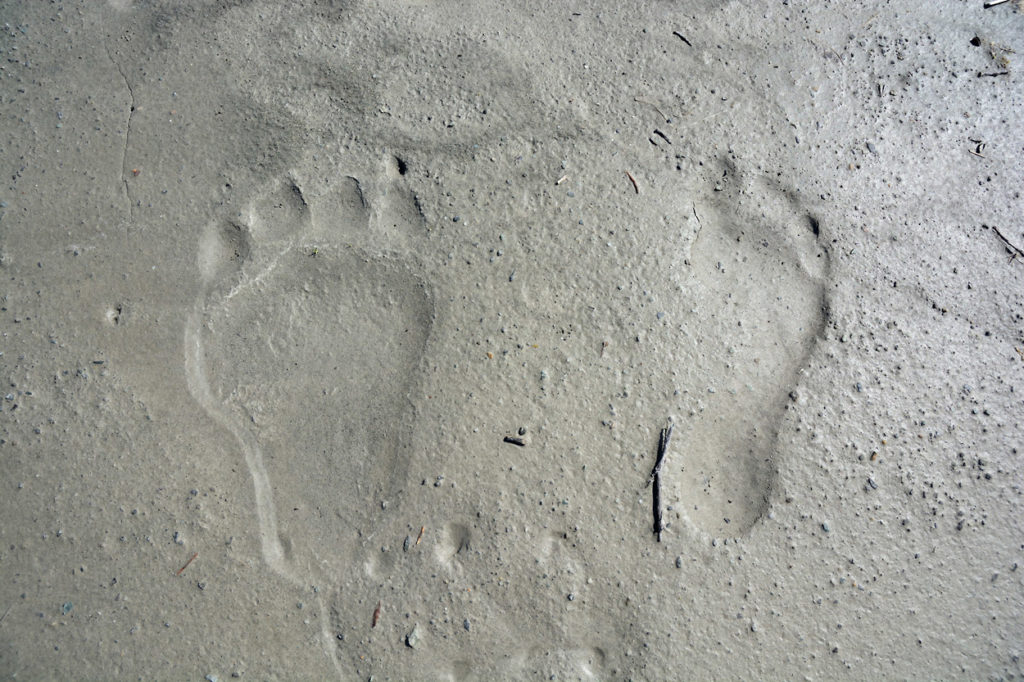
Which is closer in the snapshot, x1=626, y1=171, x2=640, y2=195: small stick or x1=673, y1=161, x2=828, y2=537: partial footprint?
x1=673, y1=161, x2=828, y2=537: partial footprint

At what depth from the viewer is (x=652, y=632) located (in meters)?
1.67

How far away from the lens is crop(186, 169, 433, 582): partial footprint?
174 cm

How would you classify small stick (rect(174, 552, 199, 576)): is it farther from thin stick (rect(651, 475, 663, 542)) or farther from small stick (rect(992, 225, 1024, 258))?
small stick (rect(992, 225, 1024, 258))

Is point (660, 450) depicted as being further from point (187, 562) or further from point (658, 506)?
point (187, 562)

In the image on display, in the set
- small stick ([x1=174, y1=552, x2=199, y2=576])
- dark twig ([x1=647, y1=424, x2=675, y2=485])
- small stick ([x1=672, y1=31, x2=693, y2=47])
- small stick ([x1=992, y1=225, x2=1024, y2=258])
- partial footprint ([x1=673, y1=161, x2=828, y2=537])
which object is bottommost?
small stick ([x1=174, y1=552, x2=199, y2=576])

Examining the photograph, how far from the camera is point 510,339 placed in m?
1.79

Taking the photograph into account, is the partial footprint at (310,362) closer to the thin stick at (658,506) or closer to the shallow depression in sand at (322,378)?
the shallow depression in sand at (322,378)

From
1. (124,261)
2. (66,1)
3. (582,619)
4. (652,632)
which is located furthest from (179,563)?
(66,1)

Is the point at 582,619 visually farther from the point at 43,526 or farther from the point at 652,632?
the point at 43,526

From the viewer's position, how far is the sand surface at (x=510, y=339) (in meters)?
1.70

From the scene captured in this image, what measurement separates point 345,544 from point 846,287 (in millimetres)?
1634

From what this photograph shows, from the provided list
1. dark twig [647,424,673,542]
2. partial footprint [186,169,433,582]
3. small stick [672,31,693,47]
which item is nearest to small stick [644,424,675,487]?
dark twig [647,424,673,542]

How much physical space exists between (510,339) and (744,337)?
685mm

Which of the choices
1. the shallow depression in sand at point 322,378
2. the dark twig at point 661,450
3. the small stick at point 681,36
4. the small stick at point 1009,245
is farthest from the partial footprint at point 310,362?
the small stick at point 1009,245
